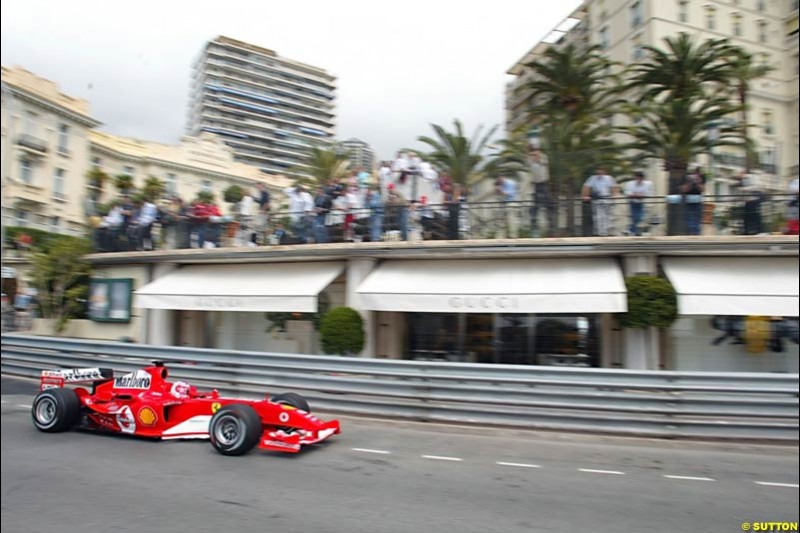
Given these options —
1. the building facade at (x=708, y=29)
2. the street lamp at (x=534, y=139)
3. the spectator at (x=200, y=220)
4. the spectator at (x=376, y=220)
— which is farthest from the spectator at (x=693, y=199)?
the spectator at (x=200, y=220)

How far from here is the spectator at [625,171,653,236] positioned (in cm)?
1138

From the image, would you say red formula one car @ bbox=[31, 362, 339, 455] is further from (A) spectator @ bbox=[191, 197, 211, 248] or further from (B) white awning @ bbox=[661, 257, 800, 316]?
(B) white awning @ bbox=[661, 257, 800, 316]

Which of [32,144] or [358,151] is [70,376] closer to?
[32,144]

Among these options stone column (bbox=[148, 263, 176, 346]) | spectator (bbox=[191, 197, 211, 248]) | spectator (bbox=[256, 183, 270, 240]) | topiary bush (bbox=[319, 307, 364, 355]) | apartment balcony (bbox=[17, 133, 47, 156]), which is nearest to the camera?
apartment balcony (bbox=[17, 133, 47, 156])

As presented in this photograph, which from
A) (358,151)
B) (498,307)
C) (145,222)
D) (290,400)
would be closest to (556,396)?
(498,307)

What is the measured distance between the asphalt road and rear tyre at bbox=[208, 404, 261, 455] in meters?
0.14

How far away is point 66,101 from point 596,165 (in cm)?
1109

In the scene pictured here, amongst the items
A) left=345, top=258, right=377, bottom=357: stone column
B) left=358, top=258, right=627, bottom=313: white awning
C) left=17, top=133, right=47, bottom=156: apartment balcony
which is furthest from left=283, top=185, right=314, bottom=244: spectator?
left=17, top=133, right=47, bottom=156: apartment balcony

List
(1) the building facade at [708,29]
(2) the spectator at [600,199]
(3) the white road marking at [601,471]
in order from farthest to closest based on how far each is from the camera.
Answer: (2) the spectator at [600,199] → (3) the white road marking at [601,471] → (1) the building facade at [708,29]

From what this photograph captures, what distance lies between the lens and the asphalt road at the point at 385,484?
3533mm

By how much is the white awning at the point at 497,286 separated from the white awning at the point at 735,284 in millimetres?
1173

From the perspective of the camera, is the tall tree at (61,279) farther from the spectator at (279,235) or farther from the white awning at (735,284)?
the white awning at (735,284)

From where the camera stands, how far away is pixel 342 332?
1196 centimetres

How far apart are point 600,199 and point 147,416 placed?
A: 9227 millimetres
